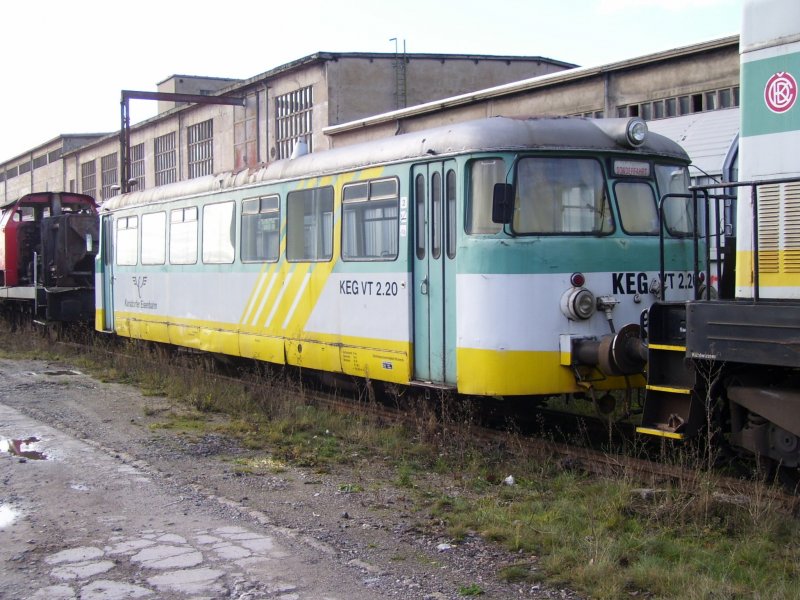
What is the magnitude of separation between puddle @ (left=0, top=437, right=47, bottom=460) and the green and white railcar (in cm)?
328

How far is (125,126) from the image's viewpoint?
25938mm

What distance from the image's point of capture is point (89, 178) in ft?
164

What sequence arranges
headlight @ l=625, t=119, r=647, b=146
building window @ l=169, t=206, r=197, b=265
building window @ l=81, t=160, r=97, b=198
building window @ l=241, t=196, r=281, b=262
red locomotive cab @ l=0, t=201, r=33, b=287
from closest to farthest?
headlight @ l=625, t=119, r=647, b=146
building window @ l=241, t=196, r=281, b=262
building window @ l=169, t=206, r=197, b=265
red locomotive cab @ l=0, t=201, r=33, b=287
building window @ l=81, t=160, r=97, b=198

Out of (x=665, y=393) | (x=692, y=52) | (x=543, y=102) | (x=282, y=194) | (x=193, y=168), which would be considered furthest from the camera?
(x=193, y=168)

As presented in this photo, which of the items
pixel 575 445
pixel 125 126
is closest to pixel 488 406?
pixel 575 445

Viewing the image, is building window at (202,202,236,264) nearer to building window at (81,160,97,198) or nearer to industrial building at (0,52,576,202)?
industrial building at (0,52,576,202)

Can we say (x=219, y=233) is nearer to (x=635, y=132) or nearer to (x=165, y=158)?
(x=635, y=132)

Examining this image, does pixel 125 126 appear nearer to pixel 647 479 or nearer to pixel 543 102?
pixel 543 102

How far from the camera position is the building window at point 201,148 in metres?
35.8

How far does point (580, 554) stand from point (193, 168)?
112 ft

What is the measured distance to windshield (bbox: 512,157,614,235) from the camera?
8.42 m

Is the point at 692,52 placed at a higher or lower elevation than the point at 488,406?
higher

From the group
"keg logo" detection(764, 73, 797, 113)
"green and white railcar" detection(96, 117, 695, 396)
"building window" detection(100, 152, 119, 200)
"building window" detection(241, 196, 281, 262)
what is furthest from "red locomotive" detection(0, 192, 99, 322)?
"building window" detection(100, 152, 119, 200)

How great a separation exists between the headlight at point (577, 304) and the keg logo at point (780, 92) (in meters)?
2.48
